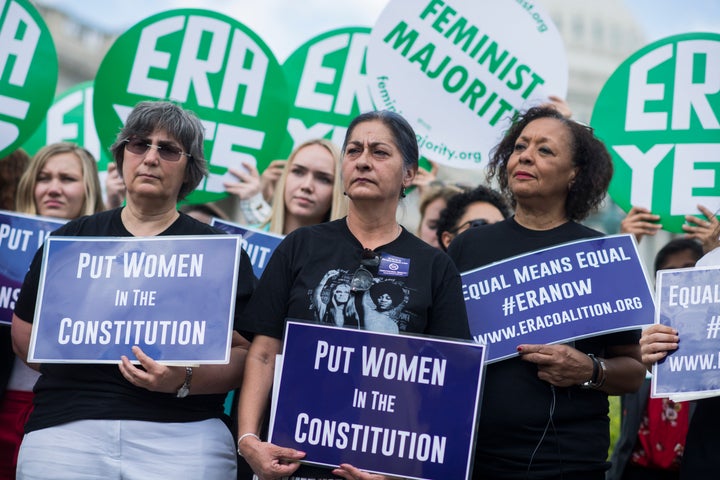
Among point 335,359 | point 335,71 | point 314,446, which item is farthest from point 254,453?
point 335,71

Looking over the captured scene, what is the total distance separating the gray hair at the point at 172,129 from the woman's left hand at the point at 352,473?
145 centimetres

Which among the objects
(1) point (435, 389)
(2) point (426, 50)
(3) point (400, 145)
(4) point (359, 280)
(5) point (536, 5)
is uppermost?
(5) point (536, 5)

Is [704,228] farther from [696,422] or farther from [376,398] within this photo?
[376,398]

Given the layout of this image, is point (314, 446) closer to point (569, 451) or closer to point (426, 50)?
point (569, 451)

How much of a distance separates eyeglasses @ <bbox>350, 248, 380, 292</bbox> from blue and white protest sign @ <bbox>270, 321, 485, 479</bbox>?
21 cm

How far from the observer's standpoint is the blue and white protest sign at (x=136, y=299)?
3.60m

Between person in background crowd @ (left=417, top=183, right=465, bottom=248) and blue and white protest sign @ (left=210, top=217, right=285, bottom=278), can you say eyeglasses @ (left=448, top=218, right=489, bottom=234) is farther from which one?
blue and white protest sign @ (left=210, top=217, right=285, bottom=278)

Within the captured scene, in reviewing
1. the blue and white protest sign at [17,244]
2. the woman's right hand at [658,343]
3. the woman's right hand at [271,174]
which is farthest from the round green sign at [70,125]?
the woman's right hand at [658,343]

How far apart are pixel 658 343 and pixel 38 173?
3581 mm

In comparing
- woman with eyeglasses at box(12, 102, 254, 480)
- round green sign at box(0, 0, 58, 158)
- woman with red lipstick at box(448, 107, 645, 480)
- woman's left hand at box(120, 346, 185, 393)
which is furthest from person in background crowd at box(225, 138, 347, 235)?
woman's left hand at box(120, 346, 185, 393)

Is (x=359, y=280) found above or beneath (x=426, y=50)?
beneath

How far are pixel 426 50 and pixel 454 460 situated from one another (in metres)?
3.11

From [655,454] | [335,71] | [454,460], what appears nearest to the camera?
[454,460]

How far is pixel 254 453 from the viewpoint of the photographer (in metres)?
3.38
